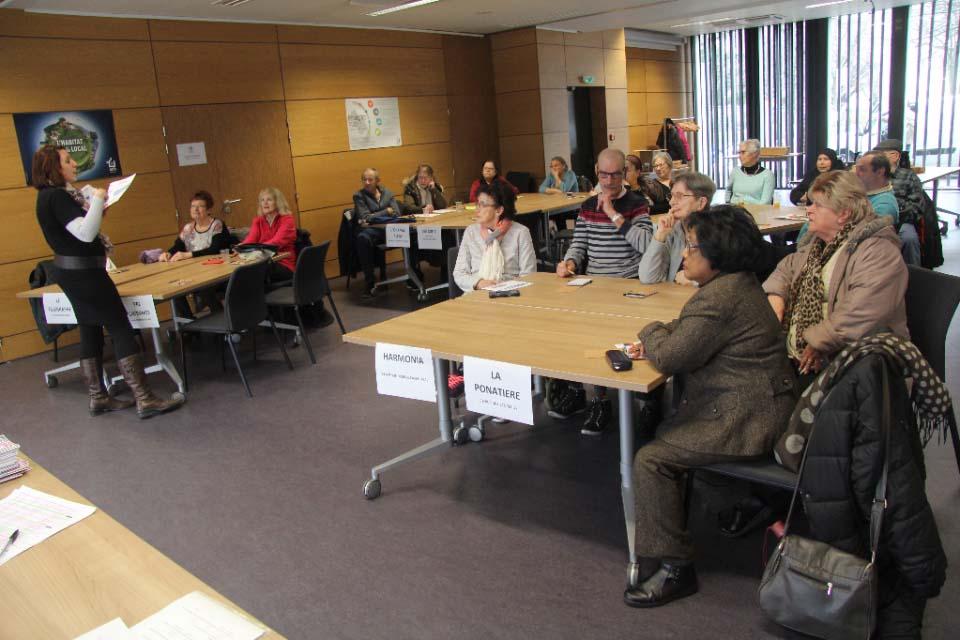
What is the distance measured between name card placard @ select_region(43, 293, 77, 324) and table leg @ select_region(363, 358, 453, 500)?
250 centimetres

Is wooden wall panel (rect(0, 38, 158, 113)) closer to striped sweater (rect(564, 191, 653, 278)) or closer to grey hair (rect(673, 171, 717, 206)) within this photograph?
striped sweater (rect(564, 191, 653, 278))

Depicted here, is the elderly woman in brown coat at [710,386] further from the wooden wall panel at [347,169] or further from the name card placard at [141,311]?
the wooden wall panel at [347,169]

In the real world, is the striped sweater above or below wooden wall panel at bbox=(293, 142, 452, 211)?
below

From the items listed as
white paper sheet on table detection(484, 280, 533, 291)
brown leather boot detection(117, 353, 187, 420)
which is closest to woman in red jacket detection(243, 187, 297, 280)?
brown leather boot detection(117, 353, 187, 420)

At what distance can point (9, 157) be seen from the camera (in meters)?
6.15

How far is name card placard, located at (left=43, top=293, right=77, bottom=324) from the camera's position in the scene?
15.3ft

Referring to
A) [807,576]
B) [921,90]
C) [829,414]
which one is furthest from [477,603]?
[921,90]

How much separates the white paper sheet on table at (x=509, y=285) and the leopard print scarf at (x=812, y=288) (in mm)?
1293

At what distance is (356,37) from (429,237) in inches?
139

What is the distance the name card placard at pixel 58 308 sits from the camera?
4676 millimetres

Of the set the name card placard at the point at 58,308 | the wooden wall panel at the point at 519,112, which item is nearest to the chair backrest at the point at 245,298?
the name card placard at the point at 58,308

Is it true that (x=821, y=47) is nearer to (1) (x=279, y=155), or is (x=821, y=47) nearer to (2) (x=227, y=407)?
(1) (x=279, y=155)

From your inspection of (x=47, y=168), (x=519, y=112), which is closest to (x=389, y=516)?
(x=47, y=168)

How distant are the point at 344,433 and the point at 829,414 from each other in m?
2.71
